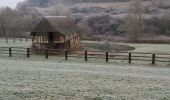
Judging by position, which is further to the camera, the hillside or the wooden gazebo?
the hillside

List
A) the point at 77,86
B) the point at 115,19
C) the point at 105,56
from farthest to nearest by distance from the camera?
the point at 115,19 → the point at 105,56 → the point at 77,86

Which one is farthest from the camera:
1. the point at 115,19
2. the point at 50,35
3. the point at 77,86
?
the point at 115,19

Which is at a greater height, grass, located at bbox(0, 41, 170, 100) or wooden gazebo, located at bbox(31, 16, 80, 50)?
wooden gazebo, located at bbox(31, 16, 80, 50)

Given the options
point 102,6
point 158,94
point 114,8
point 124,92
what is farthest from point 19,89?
point 102,6

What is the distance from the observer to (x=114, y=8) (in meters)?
100

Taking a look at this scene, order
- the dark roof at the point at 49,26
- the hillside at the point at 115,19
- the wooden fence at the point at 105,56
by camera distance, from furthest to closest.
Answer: the hillside at the point at 115,19 < the dark roof at the point at 49,26 < the wooden fence at the point at 105,56

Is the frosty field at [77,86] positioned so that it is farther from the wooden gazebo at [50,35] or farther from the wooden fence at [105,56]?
the wooden gazebo at [50,35]

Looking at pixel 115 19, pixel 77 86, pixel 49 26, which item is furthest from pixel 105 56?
pixel 115 19

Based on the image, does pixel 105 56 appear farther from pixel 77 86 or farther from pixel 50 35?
pixel 77 86

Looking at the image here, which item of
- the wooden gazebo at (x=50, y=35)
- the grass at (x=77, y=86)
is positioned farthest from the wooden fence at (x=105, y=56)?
the grass at (x=77, y=86)

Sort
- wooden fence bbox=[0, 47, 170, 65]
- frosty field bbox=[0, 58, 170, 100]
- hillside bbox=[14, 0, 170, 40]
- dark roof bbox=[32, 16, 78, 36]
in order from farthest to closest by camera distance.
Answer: hillside bbox=[14, 0, 170, 40] → dark roof bbox=[32, 16, 78, 36] → wooden fence bbox=[0, 47, 170, 65] → frosty field bbox=[0, 58, 170, 100]

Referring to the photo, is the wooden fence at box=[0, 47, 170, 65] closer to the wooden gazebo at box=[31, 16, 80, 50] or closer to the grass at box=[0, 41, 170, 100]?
the wooden gazebo at box=[31, 16, 80, 50]

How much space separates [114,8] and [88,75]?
84.3 meters

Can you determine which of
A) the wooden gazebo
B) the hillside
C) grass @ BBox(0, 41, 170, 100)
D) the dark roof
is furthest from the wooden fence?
the hillside
